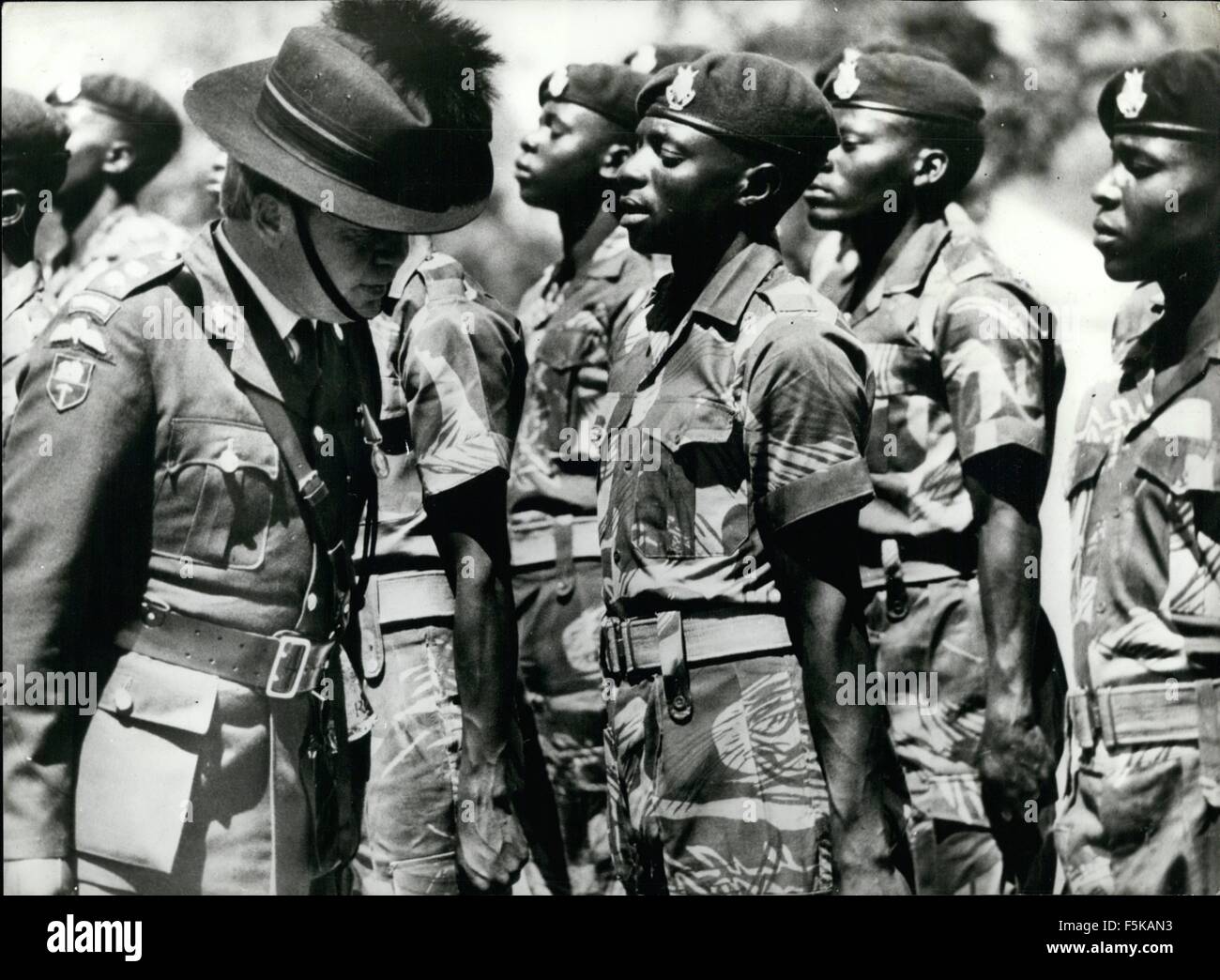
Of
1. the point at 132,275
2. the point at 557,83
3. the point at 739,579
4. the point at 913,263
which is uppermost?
the point at 557,83

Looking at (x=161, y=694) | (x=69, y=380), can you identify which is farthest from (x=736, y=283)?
(x=161, y=694)

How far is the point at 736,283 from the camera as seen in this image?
16.5 ft

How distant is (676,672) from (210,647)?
1.25 m

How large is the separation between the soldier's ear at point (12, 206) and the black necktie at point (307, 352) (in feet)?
3.75

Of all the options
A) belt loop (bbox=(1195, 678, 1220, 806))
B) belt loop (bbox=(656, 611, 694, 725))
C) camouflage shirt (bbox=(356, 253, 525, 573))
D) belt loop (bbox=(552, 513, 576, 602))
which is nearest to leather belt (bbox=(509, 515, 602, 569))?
belt loop (bbox=(552, 513, 576, 602))

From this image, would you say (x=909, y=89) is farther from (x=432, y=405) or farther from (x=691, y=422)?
(x=432, y=405)

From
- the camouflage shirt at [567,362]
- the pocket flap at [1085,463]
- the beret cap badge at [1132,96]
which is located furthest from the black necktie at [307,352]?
the beret cap badge at [1132,96]

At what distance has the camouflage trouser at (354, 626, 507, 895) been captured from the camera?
→ 5195mm

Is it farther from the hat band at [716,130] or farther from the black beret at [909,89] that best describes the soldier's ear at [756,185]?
the black beret at [909,89]

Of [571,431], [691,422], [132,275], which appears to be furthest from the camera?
[571,431]

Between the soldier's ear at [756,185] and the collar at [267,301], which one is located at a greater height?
the soldier's ear at [756,185]

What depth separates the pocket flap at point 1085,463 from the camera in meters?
5.40

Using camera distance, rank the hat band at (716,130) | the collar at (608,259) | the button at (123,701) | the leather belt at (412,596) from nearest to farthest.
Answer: the button at (123,701) → the hat band at (716,130) → the leather belt at (412,596) → the collar at (608,259)
